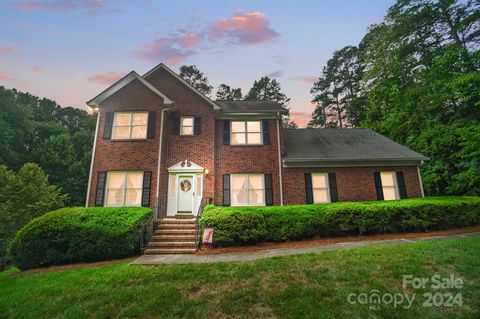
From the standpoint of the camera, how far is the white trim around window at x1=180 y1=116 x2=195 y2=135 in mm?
11781

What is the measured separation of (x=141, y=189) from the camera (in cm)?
1055

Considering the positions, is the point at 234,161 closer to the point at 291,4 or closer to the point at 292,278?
the point at 292,278

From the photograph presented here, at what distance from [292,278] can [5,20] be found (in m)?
21.4

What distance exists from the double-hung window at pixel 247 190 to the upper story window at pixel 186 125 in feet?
11.3

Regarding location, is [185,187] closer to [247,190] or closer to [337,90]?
[247,190]

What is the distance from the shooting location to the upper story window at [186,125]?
11.8 metres

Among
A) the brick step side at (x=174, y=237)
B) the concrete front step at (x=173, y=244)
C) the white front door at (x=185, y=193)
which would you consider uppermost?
the white front door at (x=185, y=193)

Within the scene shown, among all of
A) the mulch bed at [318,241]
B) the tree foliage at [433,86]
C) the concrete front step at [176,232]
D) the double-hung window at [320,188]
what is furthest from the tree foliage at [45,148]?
the tree foliage at [433,86]

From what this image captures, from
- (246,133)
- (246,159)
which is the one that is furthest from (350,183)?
(246,133)

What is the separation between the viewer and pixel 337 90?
3030cm

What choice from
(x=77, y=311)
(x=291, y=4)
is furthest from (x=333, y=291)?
(x=291, y=4)

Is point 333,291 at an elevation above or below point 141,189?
below

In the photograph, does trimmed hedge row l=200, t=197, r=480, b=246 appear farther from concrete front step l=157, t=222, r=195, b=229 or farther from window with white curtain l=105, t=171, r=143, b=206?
window with white curtain l=105, t=171, r=143, b=206

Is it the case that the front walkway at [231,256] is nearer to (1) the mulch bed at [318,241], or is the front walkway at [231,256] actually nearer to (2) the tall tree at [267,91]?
(1) the mulch bed at [318,241]
